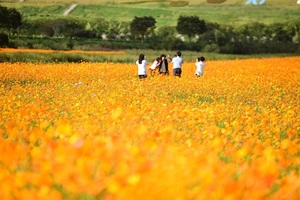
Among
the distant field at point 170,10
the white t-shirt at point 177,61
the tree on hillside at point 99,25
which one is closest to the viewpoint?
the white t-shirt at point 177,61

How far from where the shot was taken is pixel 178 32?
332ft

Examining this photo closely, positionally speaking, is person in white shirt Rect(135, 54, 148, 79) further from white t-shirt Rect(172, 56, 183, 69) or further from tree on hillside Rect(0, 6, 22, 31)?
tree on hillside Rect(0, 6, 22, 31)

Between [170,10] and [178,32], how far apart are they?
31.5 metres

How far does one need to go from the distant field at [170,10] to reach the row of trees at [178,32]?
9791mm

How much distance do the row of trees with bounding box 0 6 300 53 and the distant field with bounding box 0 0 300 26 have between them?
979 centimetres

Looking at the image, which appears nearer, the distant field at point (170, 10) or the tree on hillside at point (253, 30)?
the tree on hillside at point (253, 30)

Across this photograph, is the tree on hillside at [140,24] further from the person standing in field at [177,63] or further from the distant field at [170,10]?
the person standing in field at [177,63]

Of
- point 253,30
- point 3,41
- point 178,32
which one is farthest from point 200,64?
point 253,30

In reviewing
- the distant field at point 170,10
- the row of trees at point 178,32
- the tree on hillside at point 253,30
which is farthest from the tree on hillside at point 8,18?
the tree on hillside at point 253,30

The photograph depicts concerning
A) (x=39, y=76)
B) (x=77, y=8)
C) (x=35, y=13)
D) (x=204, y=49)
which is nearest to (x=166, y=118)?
(x=39, y=76)

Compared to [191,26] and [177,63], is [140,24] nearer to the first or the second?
[191,26]

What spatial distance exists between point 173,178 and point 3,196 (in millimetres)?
1098

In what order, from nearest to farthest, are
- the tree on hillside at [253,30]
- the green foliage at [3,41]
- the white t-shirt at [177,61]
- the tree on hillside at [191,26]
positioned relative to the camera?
1. the white t-shirt at [177,61]
2. the green foliage at [3,41]
3. the tree on hillside at [191,26]
4. the tree on hillside at [253,30]

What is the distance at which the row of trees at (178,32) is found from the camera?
221 feet
